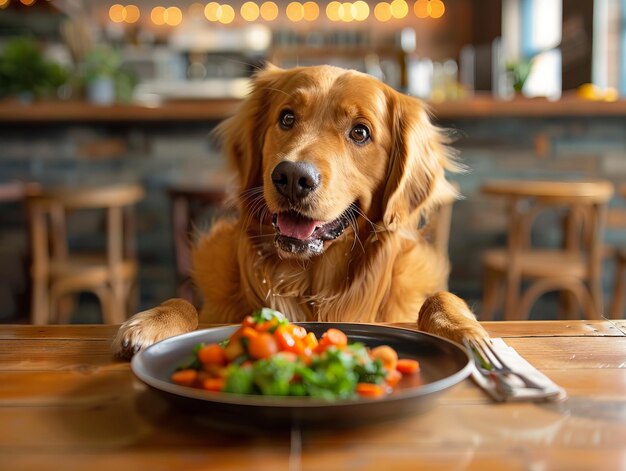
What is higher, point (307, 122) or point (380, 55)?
point (380, 55)

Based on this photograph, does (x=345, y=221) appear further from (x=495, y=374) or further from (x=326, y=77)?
(x=495, y=374)

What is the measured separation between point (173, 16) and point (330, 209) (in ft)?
25.6

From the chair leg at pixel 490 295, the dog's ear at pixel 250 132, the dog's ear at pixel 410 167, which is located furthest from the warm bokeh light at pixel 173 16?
the dog's ear at pixel 410 167

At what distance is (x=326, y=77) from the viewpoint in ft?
6.03

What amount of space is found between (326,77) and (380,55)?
273 inches

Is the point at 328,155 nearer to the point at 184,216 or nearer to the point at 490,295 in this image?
the point at 184,216

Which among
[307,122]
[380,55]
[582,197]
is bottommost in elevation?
[582,197]

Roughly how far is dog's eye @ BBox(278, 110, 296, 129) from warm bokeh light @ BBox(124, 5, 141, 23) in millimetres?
7600

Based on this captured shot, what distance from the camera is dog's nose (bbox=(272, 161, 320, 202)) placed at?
5.17ft

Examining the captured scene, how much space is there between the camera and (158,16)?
28.7 ft

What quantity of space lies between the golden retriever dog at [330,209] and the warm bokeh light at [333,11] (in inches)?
280

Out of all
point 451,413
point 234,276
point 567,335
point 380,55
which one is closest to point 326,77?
point 234,276

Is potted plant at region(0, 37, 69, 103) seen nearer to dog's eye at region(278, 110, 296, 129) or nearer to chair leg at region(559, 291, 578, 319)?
dog's eye at region(278, 110, 296, 129)

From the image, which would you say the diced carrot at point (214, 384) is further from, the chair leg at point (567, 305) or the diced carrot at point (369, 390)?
the chair leg at point (567, 305)
